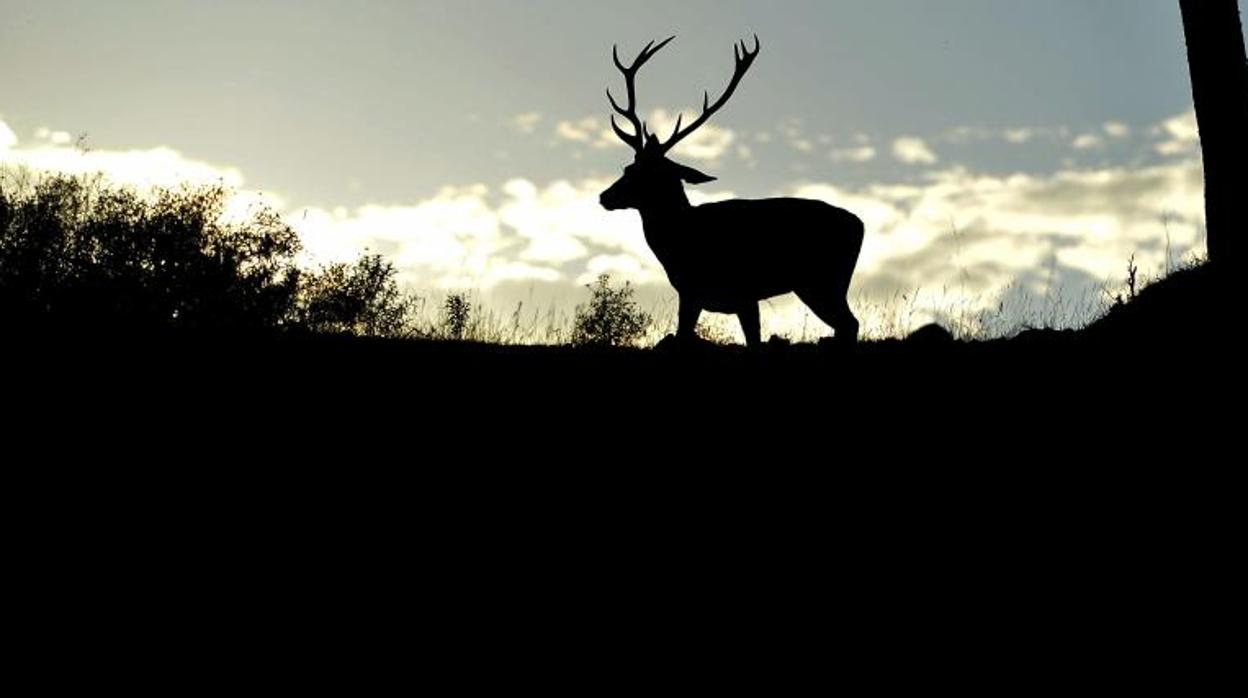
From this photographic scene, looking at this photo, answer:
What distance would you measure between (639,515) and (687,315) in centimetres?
426

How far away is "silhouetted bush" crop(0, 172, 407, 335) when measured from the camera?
23.4m

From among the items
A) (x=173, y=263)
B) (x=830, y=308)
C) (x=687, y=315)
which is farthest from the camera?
(x=173, y=263)

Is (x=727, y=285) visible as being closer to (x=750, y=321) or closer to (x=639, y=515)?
(x=750, y=321)

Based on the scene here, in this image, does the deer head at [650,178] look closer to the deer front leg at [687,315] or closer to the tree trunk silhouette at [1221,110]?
the deer front leg at [687,315]

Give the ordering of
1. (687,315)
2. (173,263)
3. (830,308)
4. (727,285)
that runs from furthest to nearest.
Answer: (173,263)
(830,308)
(727,285)
(687,315)

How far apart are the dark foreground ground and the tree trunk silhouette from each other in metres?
2.66

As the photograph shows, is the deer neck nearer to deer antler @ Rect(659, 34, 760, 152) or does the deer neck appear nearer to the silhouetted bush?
deer antler @ Rect(659, 34, 760, 152)

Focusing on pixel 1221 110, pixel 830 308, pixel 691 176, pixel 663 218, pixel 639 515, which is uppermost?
pixel 1221 110

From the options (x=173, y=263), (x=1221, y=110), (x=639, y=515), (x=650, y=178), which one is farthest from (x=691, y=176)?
(x=173, y=263)

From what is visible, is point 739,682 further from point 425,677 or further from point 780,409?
point 780,409

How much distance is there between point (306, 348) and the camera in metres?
7.73

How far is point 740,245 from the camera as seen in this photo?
30.8 ft

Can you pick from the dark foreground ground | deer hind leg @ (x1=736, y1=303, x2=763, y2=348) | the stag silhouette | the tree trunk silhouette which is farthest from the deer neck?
the tree trunk silhouette

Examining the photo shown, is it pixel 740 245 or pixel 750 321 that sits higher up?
pixel 740 245
